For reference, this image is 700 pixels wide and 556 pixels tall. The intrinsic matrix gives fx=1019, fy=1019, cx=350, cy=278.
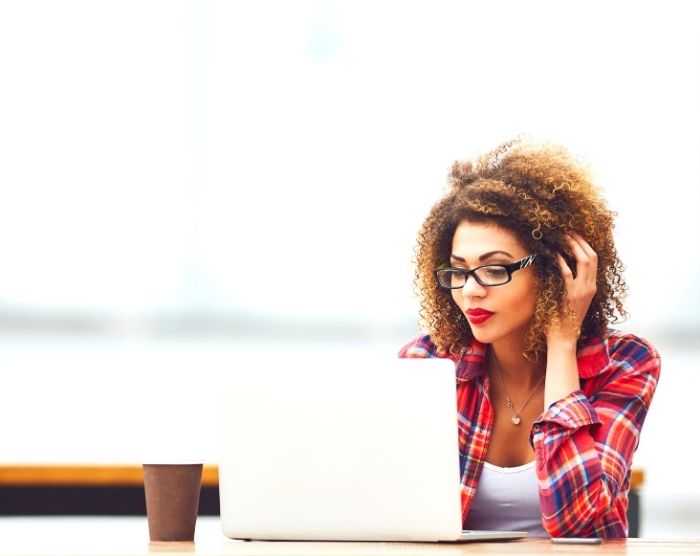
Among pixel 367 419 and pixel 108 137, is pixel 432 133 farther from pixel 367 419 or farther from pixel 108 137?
pixel 367 419

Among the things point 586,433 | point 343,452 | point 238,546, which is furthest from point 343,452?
point 586,433

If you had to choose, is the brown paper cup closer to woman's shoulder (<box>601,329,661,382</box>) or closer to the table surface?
the table surface

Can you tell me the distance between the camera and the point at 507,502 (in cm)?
186

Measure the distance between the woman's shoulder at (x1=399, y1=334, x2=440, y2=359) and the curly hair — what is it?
0.13ft

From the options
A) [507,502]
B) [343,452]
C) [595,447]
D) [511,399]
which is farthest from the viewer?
[511,399]

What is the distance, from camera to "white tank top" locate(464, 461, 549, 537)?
6.07ft

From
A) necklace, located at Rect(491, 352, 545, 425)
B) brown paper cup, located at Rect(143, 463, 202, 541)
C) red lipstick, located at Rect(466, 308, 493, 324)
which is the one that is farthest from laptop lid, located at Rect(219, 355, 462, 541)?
necklace, located at Rect(491, 352, 545, 425)

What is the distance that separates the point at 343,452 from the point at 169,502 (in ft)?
0.91

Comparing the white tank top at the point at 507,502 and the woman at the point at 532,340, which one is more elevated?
the woman at the point at 532,340

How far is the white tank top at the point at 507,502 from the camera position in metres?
1.85

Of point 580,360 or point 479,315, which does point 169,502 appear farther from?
point 580,360

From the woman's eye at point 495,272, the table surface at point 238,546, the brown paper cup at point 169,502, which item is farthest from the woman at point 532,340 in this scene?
the brown paper cup at point 169,502

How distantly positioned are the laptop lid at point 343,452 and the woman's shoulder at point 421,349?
719 mm

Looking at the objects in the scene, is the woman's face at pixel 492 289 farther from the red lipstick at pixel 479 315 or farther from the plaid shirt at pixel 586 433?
the plaid shirt at pixel 586 433
